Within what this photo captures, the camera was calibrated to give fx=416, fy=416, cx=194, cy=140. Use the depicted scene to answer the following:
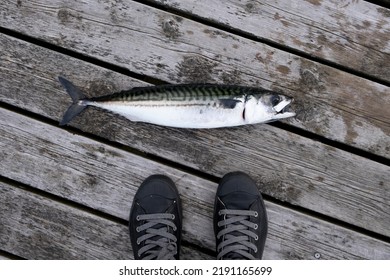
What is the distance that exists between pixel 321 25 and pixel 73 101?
5.11 ft

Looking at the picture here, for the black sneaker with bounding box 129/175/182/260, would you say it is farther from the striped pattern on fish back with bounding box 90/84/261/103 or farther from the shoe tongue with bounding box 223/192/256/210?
the striped pattern on fish back with bounding box 90/84/261/103

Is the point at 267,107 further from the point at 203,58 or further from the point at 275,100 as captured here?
the point at 203,58

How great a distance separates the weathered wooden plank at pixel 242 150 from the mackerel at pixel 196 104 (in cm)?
11

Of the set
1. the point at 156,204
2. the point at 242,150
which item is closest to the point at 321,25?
the point at 242,150

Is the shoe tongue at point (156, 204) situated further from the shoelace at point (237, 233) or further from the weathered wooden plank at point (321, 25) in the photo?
the weathered wooden plank at point (321, 25)

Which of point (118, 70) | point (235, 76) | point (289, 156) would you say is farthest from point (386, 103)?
point (118, 70)

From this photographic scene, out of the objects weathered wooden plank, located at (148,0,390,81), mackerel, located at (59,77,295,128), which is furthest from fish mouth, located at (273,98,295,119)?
weathered wooden plank, located at (148,0,390,81)

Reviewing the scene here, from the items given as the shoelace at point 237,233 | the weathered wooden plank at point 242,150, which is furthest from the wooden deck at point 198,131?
the shoelace at point 237,233

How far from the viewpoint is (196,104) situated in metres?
2.39

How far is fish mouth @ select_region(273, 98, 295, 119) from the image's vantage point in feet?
7.76

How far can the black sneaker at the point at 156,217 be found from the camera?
2484mm

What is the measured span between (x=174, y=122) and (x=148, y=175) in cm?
38

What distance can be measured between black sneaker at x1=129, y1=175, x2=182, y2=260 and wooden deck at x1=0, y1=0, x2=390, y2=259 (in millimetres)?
66

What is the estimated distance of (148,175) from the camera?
254 centimetres
